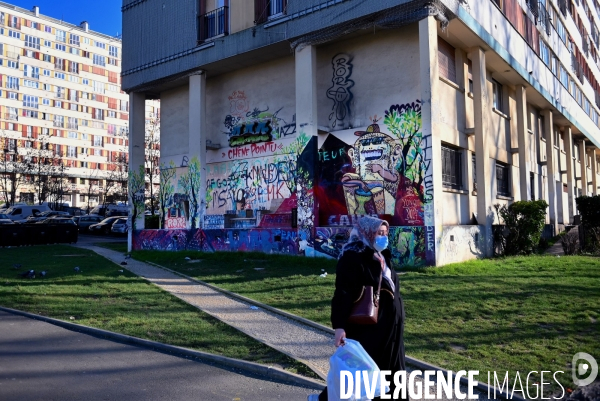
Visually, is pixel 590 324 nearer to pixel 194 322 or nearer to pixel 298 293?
pixel 298 293

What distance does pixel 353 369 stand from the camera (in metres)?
3.79

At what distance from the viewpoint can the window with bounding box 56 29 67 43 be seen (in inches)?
3177

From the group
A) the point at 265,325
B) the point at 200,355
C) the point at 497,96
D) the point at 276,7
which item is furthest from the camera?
the point at 497,96

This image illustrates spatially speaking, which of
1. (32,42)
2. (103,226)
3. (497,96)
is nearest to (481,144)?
(497,96)

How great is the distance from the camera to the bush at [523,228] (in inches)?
658

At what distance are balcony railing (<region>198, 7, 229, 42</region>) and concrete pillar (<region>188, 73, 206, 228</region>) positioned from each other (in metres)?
1.55

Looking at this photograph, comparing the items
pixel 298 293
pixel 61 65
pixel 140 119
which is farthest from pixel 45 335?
pixel 61 65

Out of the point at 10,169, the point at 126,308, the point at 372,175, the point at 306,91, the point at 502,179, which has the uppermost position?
the point at 10,169

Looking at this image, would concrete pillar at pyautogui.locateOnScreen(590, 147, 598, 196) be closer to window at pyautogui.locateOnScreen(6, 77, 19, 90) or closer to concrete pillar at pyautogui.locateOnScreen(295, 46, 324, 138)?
concrete pillar at pyautogui.locateOnScreen(295, 46, 324, 138)

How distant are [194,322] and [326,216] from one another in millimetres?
Answer: 8645

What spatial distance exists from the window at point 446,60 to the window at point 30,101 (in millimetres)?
75251

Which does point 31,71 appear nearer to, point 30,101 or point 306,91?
point 30,101

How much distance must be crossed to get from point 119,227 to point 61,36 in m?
60.0

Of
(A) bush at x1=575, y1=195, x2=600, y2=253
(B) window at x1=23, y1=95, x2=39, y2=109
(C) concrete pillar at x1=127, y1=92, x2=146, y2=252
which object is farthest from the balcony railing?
(B) window at x1=23, y1=95, x2=39, y2=109
